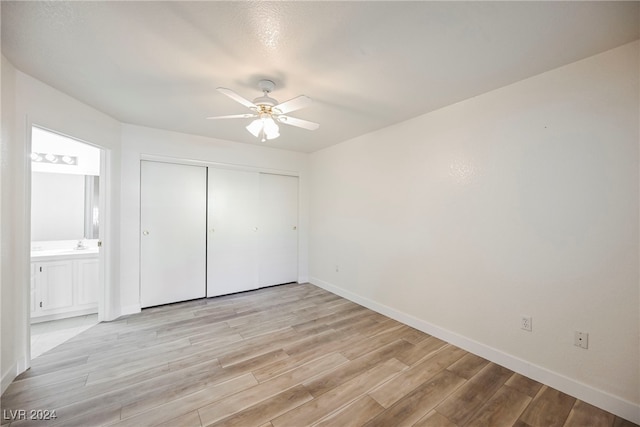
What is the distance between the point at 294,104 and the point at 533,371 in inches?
112

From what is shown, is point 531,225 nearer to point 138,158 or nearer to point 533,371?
point 533,371

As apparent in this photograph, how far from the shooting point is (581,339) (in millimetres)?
1715

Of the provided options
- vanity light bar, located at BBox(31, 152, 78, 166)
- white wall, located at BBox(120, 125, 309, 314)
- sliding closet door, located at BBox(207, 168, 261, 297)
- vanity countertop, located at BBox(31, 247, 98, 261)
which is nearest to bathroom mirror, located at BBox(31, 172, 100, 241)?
vanity light bar, located at BBox(31, 152, 78, 166)

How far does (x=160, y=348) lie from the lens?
2.30 metres

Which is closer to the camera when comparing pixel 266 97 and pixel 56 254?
pixel 266 97

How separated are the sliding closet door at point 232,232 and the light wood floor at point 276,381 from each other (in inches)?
41.6

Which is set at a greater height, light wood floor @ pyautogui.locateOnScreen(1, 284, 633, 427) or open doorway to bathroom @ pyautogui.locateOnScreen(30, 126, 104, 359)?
open doorway to bathroom @ pyautogui.locateOnScreen(30, 126, 104, 359)

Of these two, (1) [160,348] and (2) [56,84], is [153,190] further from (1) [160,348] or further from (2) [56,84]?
(1) [160,348]

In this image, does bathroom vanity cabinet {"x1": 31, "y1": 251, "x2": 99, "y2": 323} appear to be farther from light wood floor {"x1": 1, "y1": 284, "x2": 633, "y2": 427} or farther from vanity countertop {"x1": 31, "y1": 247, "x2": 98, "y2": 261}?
light wood floor {"x1": 1, "y1": 284, "x2": 633, "y2": 427}

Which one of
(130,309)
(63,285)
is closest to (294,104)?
(130,309)

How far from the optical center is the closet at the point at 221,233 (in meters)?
3.28

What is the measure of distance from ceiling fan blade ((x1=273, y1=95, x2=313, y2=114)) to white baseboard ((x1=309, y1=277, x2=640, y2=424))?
257 cm

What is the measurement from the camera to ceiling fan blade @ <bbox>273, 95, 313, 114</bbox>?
176 cm

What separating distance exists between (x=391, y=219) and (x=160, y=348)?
9.30 feet
